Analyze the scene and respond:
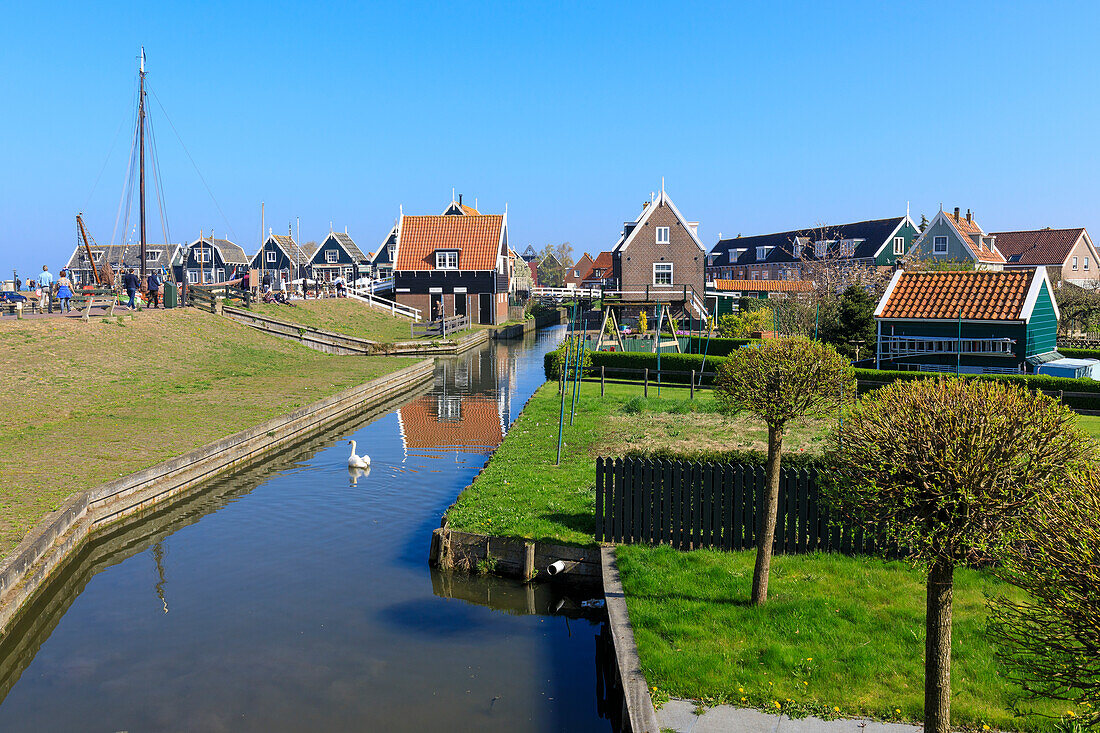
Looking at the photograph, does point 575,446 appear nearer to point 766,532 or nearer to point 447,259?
point 766,532

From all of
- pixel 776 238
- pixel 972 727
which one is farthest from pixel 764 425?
pixel 776 238

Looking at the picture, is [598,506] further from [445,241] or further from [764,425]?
[445,241]

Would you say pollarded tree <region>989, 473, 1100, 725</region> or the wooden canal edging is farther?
the wooden canal edging

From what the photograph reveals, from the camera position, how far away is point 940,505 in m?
6.73

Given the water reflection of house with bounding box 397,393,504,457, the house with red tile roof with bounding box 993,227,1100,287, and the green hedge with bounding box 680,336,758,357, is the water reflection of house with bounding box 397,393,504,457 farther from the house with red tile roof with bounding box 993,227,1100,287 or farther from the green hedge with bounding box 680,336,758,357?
the house with red tile roof with bounding box 993,227,1100,287

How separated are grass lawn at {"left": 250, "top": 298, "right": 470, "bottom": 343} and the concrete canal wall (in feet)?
82.2

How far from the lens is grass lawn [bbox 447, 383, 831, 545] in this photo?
14.6m

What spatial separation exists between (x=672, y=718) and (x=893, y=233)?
8159 centimetres

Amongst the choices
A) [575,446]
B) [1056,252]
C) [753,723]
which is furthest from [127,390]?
[1056,252]

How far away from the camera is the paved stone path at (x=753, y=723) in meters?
7.95

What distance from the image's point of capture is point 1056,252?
80562mm

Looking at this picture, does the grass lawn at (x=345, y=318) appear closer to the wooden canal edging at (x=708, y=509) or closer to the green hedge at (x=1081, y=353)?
the green hedge at (x=1081, y=353)

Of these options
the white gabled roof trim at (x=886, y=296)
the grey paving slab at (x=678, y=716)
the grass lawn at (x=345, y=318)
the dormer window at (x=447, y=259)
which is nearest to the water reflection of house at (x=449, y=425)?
the grey paving slab at (x=678, y=716)

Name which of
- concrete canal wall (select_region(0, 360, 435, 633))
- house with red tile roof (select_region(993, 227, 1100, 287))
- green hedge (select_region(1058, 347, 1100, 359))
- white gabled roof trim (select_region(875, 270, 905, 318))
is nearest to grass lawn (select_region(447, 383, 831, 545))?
concrete canal wall (select_region(0, 360, 435, 633))
